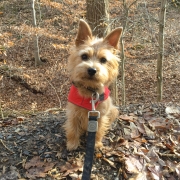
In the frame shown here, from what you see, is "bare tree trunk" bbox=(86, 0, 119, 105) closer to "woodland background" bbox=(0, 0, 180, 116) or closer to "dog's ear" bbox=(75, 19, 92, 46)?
"woodland background" bbox=(0, 0, 180, 116)

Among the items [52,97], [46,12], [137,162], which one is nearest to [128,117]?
[137,162]

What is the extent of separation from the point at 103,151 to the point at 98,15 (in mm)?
4735

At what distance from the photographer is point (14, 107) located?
32.6 feet

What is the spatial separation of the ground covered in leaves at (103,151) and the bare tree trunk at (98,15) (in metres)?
3.35

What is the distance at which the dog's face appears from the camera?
10.5 feet

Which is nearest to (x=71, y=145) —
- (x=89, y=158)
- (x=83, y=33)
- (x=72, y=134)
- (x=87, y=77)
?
(x=72, y=134)

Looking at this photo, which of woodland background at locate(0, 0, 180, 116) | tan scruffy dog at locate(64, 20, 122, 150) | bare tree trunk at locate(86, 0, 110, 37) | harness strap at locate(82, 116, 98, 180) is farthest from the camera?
woodland background at locate(0, 0, 180, 116)

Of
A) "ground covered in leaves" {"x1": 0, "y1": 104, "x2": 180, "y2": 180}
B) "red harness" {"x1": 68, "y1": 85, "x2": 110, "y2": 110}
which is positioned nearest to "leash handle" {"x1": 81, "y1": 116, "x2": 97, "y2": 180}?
"ground covered in leaves" {"x1": 0, "y1": 104, "x2": 180, "y2": 180}

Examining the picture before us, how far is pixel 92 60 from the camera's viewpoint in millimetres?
3457

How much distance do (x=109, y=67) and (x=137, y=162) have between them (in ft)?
4.91

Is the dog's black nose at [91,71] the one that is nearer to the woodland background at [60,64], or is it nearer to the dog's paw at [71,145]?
the dog's paw at [71,145]

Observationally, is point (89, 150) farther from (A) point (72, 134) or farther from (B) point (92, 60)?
(B) point (92, 60)

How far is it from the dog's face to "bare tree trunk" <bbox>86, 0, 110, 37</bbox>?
3237mm

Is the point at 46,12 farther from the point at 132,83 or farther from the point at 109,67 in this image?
the point at 109,67
